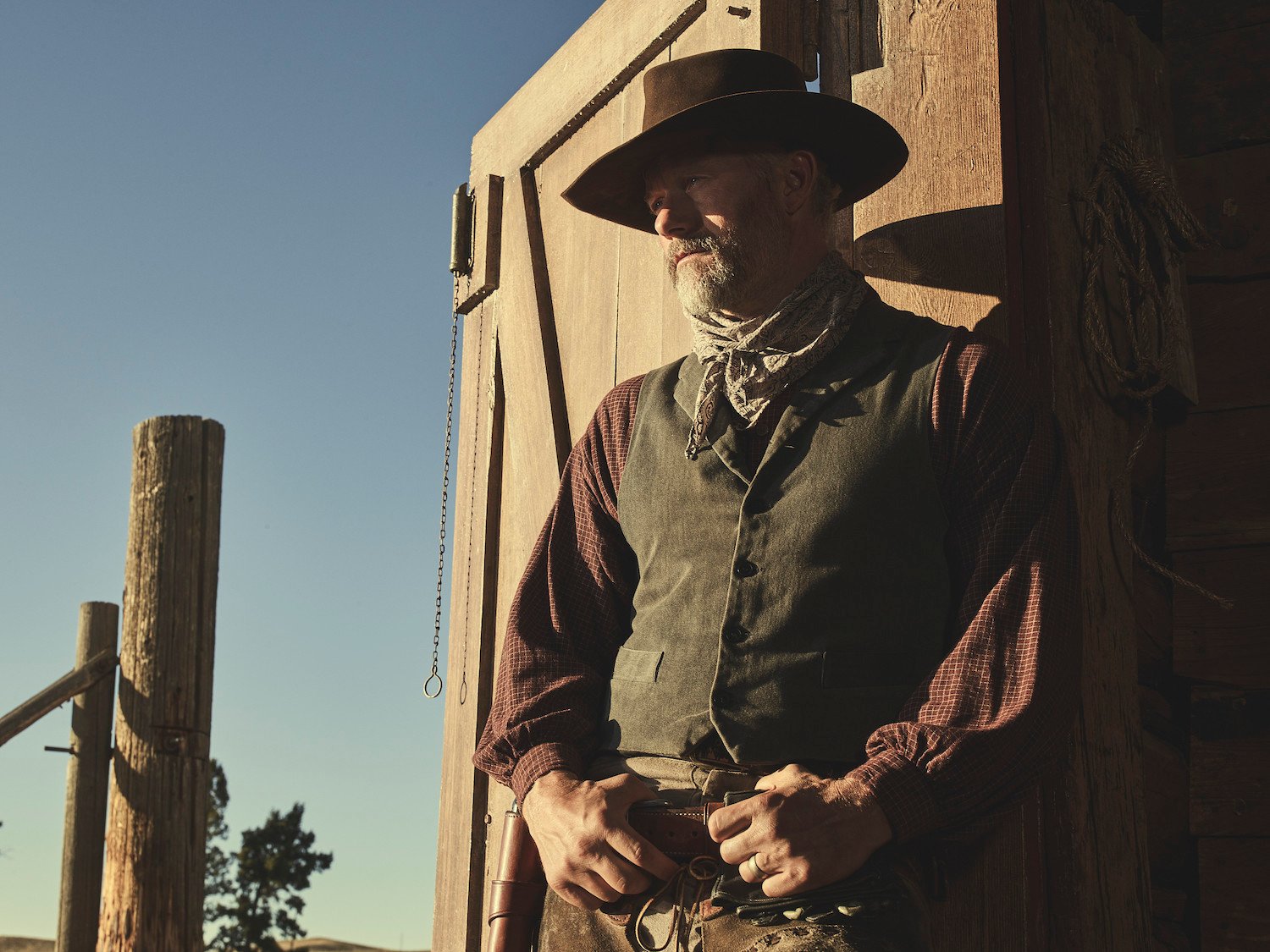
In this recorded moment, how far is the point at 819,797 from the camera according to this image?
2061mm

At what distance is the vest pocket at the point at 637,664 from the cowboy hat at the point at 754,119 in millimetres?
951

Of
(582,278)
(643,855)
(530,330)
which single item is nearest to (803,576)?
(643,855)

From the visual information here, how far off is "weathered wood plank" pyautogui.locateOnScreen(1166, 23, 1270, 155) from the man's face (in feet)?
5.50

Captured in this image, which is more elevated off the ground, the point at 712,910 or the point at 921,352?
the point at 921,352

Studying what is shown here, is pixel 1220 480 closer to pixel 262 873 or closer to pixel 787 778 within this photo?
pixel 787 778

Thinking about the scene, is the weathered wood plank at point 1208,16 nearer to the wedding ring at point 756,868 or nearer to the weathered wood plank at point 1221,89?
the weathered wood plank at point 1221,89

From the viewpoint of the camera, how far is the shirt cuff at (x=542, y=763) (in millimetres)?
2396

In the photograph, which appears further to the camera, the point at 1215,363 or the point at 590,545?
the point at 1215,363

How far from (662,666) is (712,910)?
413 millimetres

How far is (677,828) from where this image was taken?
2.20 meters

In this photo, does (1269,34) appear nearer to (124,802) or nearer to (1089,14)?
(1089,14)

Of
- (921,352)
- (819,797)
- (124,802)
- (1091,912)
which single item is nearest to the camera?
(819,797)

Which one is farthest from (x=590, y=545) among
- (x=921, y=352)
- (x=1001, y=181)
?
(x=1001, y=181)

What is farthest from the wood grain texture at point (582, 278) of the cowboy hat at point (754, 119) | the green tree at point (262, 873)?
the green tree at point (262, 873)
